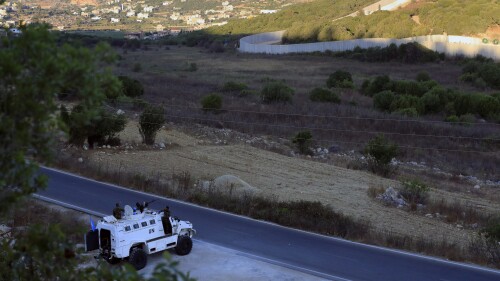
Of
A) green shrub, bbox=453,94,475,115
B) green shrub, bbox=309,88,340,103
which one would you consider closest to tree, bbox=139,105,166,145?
green shrub, bbox=309,88,340,103

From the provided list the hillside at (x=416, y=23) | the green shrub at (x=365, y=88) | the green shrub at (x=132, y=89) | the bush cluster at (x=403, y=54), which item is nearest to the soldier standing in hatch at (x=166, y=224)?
the green shrub at (x=132, y=89)

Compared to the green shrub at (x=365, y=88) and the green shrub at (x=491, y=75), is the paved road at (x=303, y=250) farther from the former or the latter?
the green shrub at (x=491, y=75)

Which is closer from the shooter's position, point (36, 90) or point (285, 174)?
point (36, 90)

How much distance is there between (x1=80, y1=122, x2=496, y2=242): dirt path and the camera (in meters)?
19.2

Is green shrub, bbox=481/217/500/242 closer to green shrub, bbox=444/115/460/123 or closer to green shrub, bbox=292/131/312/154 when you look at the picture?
green shrub, bbox=292/131/312/154

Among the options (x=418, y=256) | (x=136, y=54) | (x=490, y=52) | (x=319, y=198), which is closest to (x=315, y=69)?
(x=490, y=52)

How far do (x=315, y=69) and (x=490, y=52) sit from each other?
62.4ft

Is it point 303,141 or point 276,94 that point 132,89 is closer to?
point 276,94

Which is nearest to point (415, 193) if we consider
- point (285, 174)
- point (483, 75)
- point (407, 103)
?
point (285, 174)

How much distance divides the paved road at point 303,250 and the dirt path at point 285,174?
9.63 feet

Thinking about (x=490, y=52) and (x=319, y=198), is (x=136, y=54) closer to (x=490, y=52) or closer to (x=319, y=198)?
(x=490, y=52)

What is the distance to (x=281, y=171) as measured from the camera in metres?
25.3

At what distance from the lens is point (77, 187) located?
20953mm

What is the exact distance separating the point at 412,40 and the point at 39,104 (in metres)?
74.2
